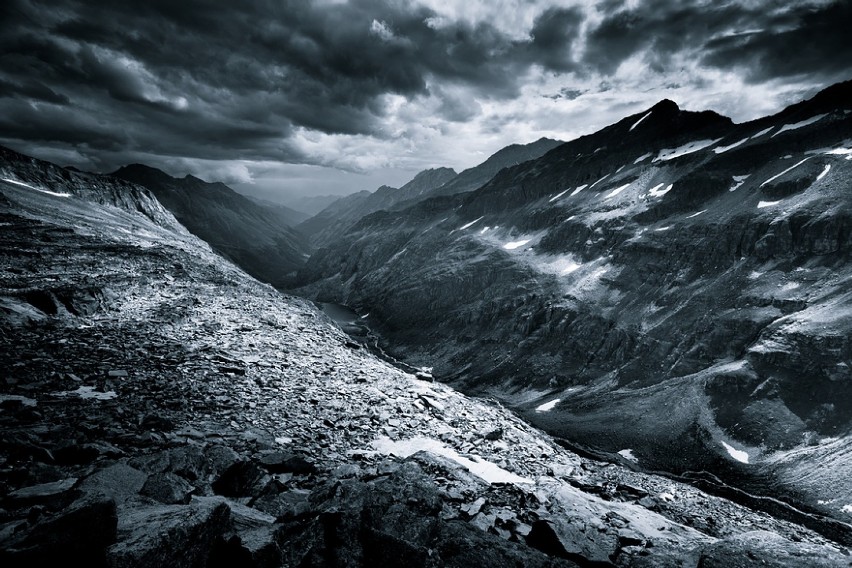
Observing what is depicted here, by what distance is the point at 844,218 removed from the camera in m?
70.1

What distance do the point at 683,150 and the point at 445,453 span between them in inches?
5993

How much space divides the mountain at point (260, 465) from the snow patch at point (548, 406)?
33980mm

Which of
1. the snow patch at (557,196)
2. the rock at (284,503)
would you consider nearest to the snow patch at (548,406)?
the rock at (284,503)

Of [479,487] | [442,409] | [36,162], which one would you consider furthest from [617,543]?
[36,162]

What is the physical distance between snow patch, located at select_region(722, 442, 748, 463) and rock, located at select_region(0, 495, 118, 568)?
7066cm

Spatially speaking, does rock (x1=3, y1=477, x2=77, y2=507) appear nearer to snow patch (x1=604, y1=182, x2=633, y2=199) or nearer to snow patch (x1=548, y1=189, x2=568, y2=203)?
snow patch (x1=604, y1=182, x2=633, y2=199)

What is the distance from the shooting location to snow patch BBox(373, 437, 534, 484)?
22641mm

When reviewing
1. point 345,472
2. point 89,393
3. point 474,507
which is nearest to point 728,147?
point 474,507

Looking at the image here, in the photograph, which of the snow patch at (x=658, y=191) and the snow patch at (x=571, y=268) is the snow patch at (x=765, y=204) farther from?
the snow patch at (x=571, y=268)

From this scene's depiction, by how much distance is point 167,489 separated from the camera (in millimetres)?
11305

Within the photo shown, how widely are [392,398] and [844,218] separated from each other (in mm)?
92042

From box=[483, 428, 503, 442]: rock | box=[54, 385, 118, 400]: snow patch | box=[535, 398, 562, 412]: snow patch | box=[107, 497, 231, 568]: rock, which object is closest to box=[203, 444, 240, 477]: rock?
box=[107, 497, 231, 568]: rock

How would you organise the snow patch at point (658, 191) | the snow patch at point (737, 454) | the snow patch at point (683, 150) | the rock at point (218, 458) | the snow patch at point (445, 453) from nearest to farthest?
1. the rock at point (218, 458)
2. the snow patch at point (445, 453)
3. the snow patch at point (737, 454)
4. the snow patch at point (658, 191)
5. the snow patch at point (683, 150)

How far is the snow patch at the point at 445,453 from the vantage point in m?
22.6
